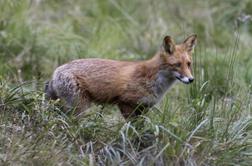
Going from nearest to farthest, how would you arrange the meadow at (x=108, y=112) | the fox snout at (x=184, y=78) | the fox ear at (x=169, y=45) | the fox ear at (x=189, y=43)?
1. the meadow at (x=108, y=112)
2. the fox snout at (x=184, y=78)
3. the fox ear at (x=169, y=45)
4. the fox ear at (x=189, y=43)

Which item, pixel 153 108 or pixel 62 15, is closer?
pixel 153 108

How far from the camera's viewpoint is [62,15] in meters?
14.6

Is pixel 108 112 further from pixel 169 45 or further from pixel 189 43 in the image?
pixel 189 43

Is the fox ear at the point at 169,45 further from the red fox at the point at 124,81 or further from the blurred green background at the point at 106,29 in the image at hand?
the blurred green background at the point at 106,29

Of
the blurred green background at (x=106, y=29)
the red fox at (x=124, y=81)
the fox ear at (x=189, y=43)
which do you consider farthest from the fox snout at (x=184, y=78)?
the blurred green background at (x=106, y=29)

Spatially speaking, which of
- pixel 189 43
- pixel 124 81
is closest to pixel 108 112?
pixel 124 81

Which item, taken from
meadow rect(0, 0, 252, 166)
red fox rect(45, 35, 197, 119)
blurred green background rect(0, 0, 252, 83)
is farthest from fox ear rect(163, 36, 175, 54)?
blurred green background rect(0, 0, 252, 83)

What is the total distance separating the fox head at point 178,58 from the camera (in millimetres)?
8844

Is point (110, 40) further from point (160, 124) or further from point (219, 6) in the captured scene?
point (160, 124)

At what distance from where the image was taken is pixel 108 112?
9.77 metres

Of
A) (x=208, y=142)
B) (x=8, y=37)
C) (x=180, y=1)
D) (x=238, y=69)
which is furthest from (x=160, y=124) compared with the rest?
(x=180, y=1)

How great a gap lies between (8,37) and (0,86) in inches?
162

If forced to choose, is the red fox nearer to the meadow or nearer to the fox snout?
the fox snout

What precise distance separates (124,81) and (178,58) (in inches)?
26.5
